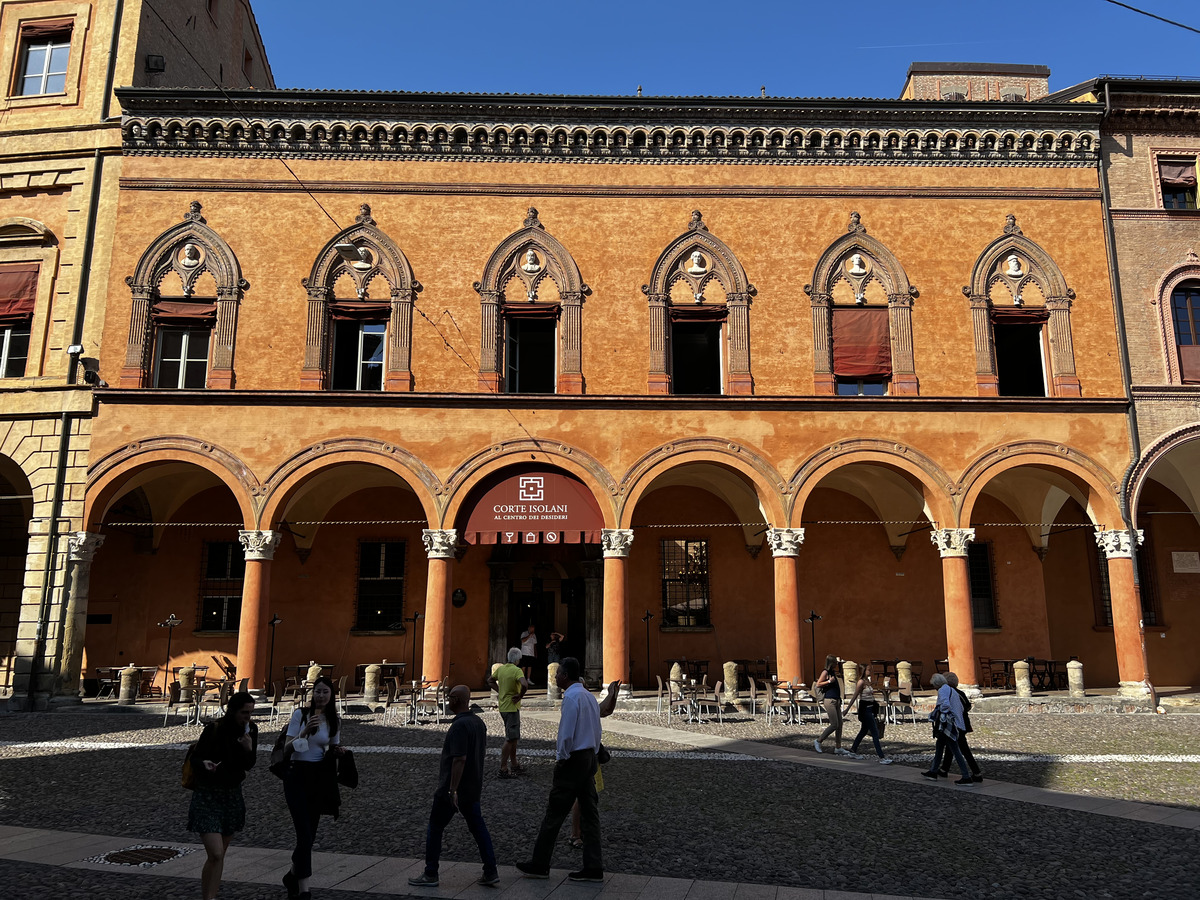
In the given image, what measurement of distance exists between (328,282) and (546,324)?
5103 mm

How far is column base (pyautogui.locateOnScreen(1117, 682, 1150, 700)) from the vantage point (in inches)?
703

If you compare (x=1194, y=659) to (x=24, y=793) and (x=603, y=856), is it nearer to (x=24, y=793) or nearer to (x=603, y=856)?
(x=603, y=856)

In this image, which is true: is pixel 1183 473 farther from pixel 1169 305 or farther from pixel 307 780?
pixel 307 780

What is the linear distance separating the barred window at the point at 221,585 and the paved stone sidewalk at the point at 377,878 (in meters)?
13.4

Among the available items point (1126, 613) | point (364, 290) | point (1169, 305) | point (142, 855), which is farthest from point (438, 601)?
point (1169, 305)

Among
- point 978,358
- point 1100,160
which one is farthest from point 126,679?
point 1100,160

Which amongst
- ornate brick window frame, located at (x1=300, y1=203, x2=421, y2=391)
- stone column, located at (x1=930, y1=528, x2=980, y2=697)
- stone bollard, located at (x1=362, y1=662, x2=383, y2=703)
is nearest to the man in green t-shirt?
stone bollard, located at (x1=362, y1=662, x2=383, y2=703)

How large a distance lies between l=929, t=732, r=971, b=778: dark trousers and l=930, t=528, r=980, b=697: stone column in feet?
24.8

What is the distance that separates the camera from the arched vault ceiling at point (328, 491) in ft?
66.1

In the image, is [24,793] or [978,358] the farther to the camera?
[978,358]

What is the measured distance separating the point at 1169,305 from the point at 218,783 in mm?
21904

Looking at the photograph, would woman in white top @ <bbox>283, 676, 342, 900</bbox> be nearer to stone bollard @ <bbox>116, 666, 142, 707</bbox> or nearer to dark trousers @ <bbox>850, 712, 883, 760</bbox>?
dark trousers @ <bbox>850, 712, 883, 760</bbox>

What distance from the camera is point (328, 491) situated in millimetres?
20922

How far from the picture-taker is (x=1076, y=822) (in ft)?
28.3
